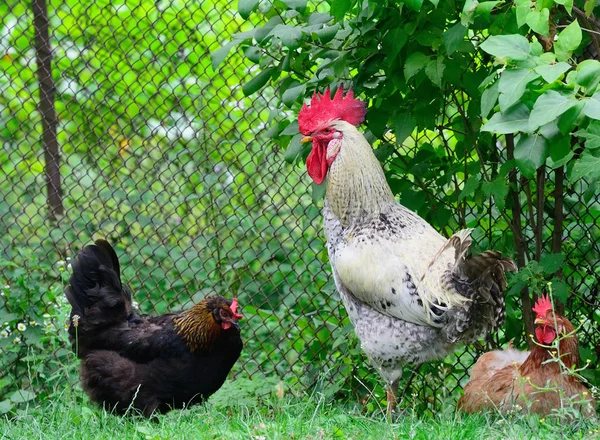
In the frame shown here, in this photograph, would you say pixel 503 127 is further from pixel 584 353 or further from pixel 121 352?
pixel 121 352

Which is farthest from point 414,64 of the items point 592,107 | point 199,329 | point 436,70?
point 199,329

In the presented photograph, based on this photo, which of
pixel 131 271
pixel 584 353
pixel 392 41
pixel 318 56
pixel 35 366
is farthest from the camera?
pixel 131 271

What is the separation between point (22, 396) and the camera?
5.12 m

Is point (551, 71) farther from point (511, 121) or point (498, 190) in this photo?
point (498, 190)

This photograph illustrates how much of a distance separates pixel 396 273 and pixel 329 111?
91 centimetres

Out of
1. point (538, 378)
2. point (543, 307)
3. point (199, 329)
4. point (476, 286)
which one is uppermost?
point (199, 329)

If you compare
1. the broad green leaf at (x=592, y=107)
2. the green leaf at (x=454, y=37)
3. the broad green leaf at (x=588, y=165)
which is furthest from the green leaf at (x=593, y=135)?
the green leaf at (x=454, y=37)

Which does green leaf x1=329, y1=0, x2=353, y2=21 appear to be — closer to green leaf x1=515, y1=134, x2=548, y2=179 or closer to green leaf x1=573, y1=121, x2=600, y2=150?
green leaf x1=515, y1=134, x2=548, y2=179

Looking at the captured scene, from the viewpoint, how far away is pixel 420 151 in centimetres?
475

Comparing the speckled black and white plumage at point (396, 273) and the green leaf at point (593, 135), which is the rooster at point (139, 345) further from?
the green leaf at point (593, 135)

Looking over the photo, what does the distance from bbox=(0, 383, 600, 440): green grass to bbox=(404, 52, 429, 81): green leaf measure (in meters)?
1.56

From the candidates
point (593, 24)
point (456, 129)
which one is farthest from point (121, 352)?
point (593, 24)

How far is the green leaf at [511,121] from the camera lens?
3188 millimetres

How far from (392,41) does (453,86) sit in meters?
0.58
